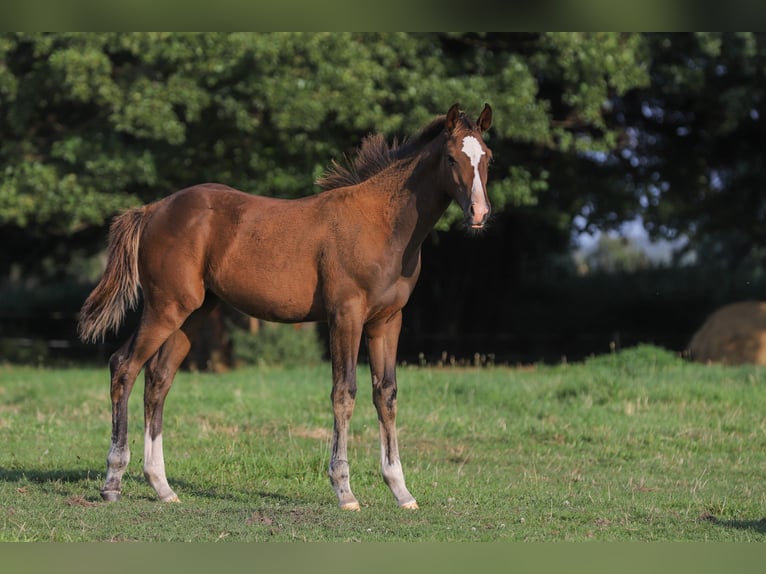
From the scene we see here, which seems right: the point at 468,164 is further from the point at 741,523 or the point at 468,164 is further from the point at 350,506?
the point at 741,523

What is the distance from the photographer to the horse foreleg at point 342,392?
25.7 ft

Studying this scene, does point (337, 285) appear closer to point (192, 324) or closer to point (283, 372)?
point (192, 324)

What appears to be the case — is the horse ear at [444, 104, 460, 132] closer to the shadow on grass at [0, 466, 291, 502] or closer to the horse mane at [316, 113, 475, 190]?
the horse mane at [316, 113, 475, 190]

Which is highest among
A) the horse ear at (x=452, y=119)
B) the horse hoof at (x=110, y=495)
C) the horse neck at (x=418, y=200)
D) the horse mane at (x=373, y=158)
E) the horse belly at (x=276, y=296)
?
the horse ear at (x=452, y=119)

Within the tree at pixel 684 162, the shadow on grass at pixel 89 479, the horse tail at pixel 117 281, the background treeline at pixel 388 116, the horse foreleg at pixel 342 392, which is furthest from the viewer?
the tree at pixel 684 162

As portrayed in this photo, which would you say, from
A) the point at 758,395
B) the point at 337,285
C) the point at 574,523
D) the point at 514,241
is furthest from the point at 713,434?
the point at 514,241

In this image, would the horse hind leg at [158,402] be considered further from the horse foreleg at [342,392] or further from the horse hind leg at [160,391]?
the horse foreleg at [342,392]

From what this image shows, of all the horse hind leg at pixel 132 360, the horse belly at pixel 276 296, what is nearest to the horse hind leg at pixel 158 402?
the horse hind leg at pixel 132 360

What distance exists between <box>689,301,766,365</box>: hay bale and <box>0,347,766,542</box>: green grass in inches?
100

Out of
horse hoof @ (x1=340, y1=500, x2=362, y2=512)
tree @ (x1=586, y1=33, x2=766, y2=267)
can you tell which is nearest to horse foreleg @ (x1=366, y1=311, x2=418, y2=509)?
horse hoof @ (x1=340, y1=500, x2=362, y2=512)

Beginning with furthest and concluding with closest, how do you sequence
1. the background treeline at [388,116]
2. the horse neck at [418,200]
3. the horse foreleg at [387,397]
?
the background treeline at [388,116] → the horse neck at [418,200] → the horse foreleg at [387,397]

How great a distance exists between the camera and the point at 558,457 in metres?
10.5

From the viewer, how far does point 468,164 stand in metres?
7.55

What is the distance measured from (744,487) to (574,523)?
2496 millimetres
